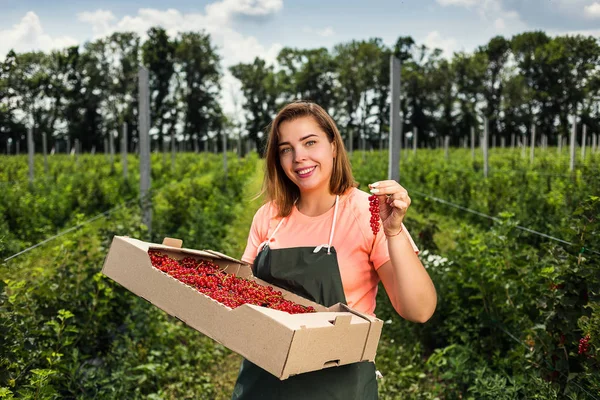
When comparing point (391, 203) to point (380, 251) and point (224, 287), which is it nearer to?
point (380, 251)

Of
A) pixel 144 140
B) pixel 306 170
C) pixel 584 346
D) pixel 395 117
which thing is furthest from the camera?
pixel 144 140

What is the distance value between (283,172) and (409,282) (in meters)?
0.70

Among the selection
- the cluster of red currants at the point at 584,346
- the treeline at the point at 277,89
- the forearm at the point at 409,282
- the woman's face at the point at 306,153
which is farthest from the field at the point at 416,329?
the treeline at the point at 277,89

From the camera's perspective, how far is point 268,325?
1.41 meters

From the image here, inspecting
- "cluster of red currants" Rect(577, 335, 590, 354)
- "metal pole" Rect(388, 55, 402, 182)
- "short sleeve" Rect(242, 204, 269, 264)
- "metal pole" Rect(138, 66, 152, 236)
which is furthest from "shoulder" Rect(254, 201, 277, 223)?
"metal pole" Rect(138, 66, 152, 236)

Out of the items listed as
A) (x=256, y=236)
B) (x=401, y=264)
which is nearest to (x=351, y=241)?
(x=401, y=264)

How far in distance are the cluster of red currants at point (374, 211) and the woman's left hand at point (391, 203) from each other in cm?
1

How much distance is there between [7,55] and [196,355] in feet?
9.48

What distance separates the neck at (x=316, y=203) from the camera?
2.05m

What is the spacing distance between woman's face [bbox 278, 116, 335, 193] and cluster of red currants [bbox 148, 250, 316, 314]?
39 cm

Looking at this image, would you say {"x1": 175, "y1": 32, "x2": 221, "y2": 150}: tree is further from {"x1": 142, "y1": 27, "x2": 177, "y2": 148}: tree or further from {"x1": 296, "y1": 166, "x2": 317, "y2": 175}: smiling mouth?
{"x1": 296, "y1": 166, "x2": 317, "y2": 175}: smiling mouth

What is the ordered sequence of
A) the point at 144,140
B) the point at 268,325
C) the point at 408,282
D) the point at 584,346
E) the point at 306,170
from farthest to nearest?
the point at 144,140, the point at 584,346, the point at 306,170, the point at 408,282, the point at 268,325

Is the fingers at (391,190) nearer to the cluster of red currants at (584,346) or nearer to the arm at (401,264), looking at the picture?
the arm at (401,264)

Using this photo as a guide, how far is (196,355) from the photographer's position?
5.08m
